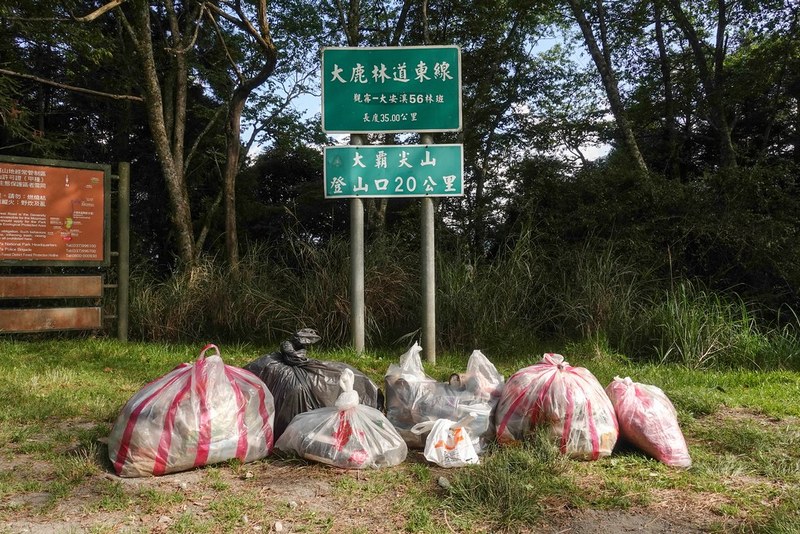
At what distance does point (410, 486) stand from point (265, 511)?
764mm

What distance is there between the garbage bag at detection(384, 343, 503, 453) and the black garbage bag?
0.22 m

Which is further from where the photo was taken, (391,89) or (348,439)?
(391,89)

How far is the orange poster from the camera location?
7961mm

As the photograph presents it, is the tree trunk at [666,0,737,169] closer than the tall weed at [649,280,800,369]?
No

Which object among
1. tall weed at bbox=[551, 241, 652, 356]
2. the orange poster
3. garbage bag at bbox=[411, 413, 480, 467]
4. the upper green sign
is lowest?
garbage bag at bbox=[411, 413, 480, 467]

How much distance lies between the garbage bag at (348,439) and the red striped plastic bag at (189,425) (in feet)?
0.91

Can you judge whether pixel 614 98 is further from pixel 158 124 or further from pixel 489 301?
pixel 158 124

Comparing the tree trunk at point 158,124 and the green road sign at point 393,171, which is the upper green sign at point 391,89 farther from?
the tree trunk at point 158,124

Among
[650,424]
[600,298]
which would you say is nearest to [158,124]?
[600,298]

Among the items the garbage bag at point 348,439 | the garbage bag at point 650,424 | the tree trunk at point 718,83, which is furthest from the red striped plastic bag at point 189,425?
the tree trunk at point 718,83

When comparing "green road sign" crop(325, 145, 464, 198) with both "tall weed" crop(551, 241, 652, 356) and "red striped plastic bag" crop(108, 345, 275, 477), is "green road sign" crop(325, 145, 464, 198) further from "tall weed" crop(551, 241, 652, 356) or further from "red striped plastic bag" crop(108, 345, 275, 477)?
"red striped plastic bag" crop(108, 345, 275, 477)

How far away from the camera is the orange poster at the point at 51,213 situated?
7.96 m

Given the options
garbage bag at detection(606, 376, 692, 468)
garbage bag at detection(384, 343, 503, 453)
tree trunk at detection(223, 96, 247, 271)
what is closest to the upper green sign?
garbage bag at detection(384, 343, 503, 453)

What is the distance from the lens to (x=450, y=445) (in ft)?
12.3
